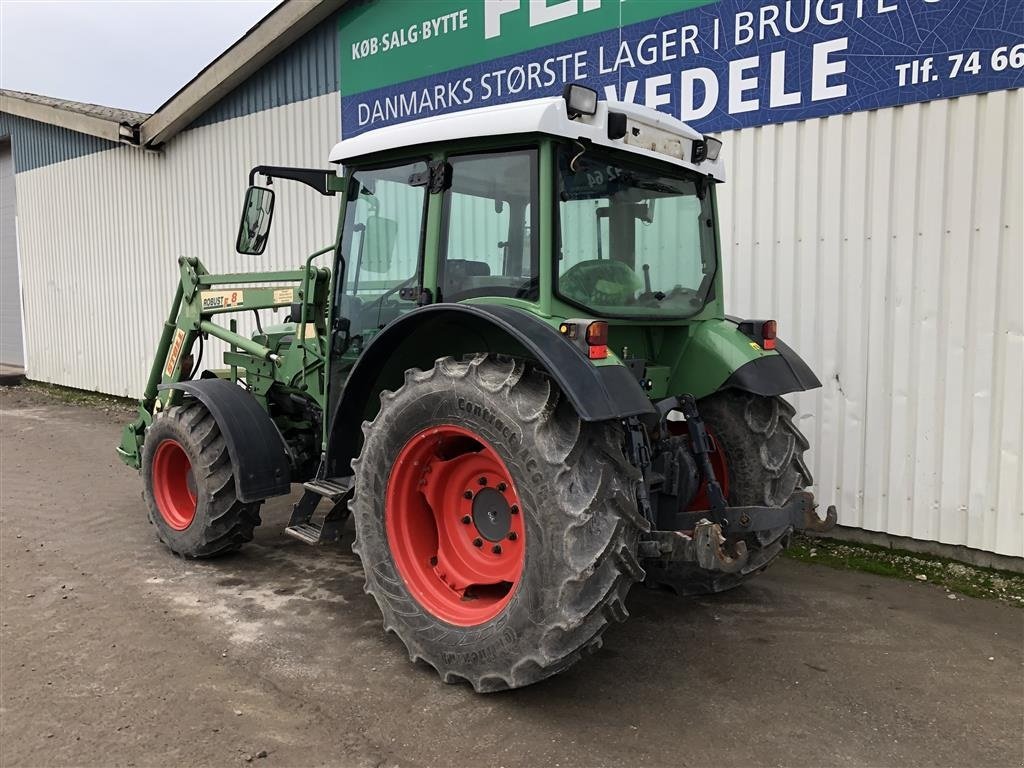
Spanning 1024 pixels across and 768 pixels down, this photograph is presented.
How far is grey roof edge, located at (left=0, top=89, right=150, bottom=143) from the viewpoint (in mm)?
10945

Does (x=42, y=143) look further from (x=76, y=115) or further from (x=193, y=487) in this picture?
(x=193, y=487)

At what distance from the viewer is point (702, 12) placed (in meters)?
5.74

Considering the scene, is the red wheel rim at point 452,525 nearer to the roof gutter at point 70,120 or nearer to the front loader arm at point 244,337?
the front loader arm at point 244,337

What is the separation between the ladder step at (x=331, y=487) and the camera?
158 inches

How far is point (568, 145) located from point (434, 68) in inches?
183

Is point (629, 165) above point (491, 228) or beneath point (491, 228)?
above

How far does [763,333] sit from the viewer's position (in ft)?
13.5

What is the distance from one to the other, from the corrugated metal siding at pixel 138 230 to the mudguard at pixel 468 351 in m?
4.78

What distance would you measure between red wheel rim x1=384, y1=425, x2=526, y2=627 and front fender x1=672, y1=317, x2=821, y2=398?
3.78 ft

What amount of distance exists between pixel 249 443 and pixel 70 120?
9667mm

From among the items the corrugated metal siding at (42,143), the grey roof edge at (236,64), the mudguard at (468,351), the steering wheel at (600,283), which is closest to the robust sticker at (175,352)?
the mudguard at (468,351)

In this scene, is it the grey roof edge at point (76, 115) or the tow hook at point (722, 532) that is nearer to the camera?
the tow hook at point (722, 532)

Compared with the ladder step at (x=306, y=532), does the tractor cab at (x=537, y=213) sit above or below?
above

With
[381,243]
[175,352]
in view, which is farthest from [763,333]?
[175,352]
